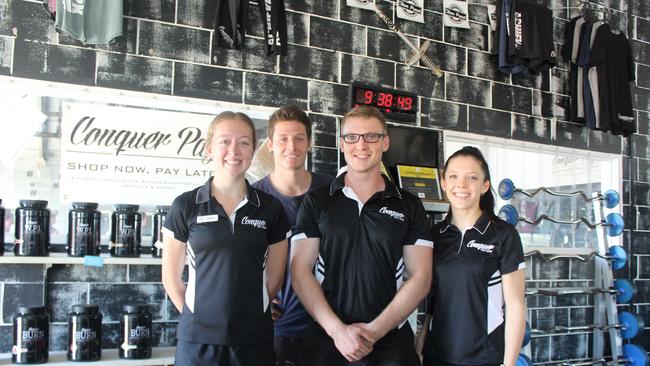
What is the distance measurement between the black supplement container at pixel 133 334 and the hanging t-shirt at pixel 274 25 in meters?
1.78

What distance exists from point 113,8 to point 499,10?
9.46ft

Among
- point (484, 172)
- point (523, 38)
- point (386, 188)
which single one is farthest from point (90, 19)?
point (523, 38)

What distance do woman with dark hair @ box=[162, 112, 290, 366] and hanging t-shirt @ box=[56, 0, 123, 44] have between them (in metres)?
1.45

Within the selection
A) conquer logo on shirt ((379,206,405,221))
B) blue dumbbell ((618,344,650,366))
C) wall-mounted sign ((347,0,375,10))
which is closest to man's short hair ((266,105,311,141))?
conquer logo on shirt ((379,206,405,221))

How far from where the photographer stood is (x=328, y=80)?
391 centimetres

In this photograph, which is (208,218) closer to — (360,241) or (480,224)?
(360,241)

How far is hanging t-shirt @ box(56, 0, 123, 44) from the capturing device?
10.1 feet

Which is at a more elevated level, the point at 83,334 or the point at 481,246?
the point at 481,246

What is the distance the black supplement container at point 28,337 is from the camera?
2.65 m

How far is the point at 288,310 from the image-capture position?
7.93 ft

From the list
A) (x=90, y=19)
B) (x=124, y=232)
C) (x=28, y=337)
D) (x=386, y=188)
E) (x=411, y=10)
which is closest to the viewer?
(x=386, y=188)

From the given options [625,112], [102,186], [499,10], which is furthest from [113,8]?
[625,112]

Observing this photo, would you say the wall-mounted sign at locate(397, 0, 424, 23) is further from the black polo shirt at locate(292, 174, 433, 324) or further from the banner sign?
the black polo shirt at locate(292, 174, 433, 324)

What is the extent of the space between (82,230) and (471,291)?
1.95m
